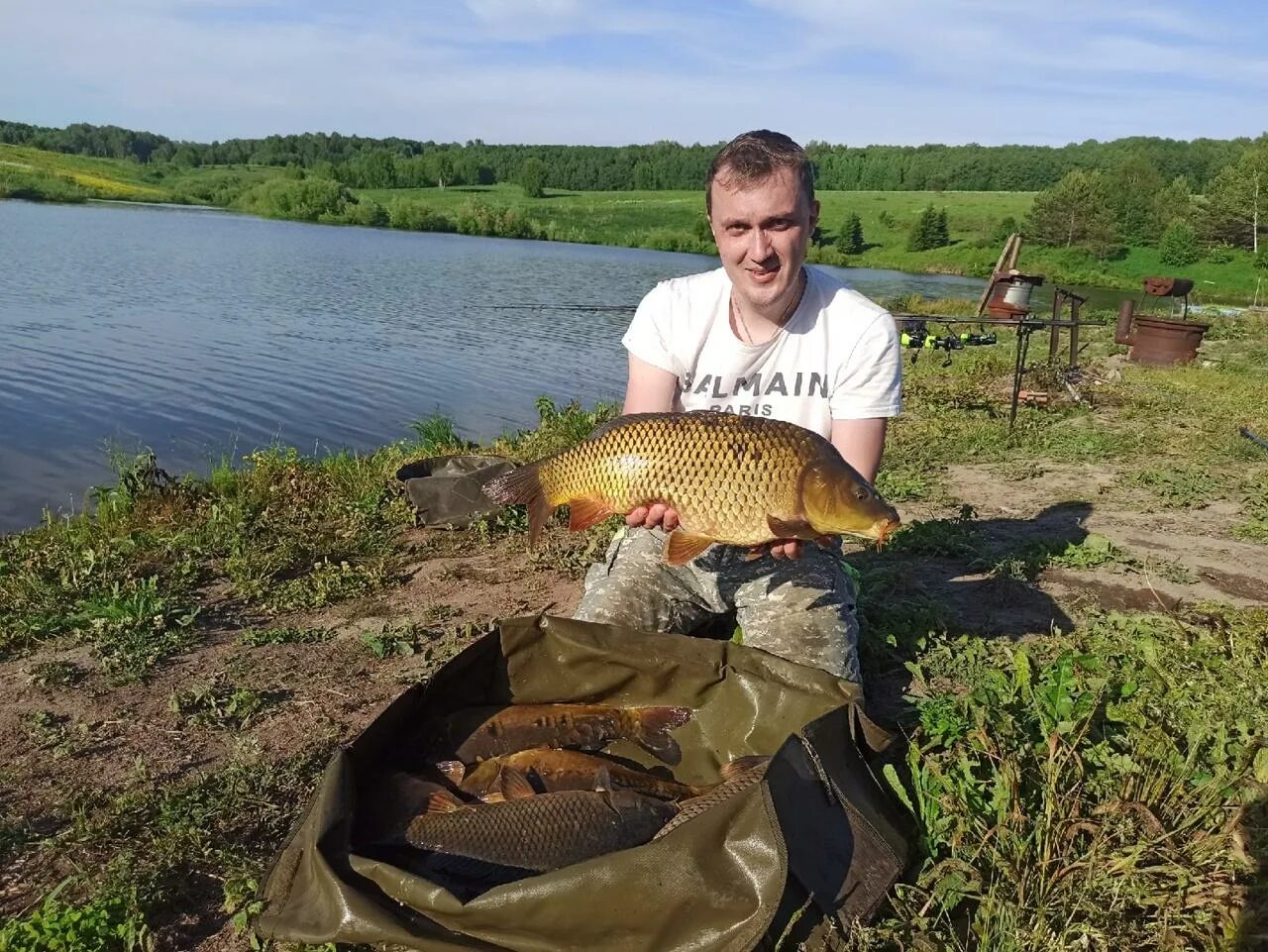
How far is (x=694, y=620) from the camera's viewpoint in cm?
262

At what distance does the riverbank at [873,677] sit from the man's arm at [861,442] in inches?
21.5

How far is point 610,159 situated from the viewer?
269 feet

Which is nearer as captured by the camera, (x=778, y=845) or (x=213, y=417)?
(x=778, y=845)

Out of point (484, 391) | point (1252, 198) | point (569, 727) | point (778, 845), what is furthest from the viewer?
point (1252, 198)

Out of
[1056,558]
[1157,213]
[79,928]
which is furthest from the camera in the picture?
[1157,213]

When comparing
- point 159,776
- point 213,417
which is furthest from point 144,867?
point 213,417

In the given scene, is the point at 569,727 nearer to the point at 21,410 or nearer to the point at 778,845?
the point at 778,845

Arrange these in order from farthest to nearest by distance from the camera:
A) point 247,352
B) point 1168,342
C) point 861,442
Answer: point 247,352, point 1168,342, point 861,442

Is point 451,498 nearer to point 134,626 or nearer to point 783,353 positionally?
point 134,626

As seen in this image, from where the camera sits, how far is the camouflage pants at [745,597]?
7.78ft

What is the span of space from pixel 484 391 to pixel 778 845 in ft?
29.7

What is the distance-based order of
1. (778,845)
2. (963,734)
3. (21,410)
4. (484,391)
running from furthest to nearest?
1. (484,391)
2. (21,410)
3. (963,734)
4. (778,845)

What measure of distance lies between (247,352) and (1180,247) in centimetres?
3890

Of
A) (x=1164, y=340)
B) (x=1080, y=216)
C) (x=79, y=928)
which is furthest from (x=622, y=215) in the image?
(x=79, y=928)
